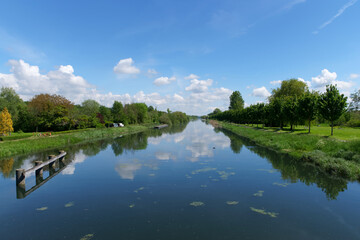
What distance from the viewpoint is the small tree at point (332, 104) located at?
28.9 m

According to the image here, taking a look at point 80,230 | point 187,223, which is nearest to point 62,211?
point 80,230

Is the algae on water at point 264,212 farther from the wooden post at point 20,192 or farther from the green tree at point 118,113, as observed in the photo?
the green tree at point 118,113

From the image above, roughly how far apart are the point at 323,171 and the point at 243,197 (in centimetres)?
980

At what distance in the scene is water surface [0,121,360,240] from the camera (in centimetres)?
790

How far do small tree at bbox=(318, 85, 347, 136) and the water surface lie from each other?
17566mm

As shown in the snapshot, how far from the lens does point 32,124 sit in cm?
4622

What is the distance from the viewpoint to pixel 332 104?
29391 mm

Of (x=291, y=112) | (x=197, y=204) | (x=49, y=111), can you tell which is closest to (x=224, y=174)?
(x=197, y=204)

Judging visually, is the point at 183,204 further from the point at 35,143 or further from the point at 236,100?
the point at 236,100

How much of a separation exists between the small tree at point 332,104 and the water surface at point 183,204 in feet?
57.6

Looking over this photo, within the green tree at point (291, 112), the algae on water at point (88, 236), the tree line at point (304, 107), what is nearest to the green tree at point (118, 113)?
the tree line at point (304, 107)

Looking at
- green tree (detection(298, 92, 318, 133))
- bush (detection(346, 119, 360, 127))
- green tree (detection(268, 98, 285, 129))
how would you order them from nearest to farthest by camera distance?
green tree (detection(298, 92, 318, 133)) < green tree (detection(268, 98, 285, 129)) < bush (detection(346, 119, 360, 127))

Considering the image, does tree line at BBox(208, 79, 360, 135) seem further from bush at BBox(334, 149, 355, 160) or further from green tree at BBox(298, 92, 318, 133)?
bush at BBox(334, 149, 355, 160)

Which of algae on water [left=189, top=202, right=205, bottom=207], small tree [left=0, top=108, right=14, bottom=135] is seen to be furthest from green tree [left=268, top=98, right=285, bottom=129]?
small tree [left=0, top=108, right=14, bottom=135]
